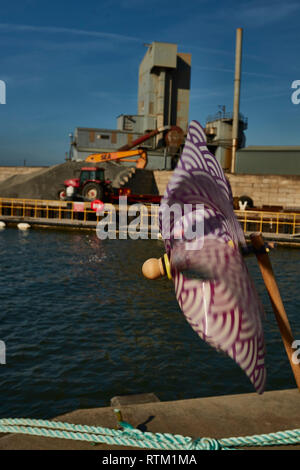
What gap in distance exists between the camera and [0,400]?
5.85 meters

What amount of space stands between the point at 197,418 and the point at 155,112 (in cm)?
4460

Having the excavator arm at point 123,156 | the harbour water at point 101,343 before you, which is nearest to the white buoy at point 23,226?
the excavator arm at point 123,156

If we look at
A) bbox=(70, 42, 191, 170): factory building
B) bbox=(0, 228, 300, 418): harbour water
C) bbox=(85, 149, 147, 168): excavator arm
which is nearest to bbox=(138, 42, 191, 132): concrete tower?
bbox=(70, 42, 191, 170): factory building

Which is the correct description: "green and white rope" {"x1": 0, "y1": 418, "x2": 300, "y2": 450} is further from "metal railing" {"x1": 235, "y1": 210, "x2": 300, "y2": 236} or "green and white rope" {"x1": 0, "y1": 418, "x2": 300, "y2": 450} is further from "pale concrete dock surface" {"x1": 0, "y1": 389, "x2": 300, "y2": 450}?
"metal railing" {"x1": 235, "y1": 210, "x2": 300, "y2": 236}

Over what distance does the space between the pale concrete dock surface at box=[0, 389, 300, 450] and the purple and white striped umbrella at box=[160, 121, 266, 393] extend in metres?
2.12

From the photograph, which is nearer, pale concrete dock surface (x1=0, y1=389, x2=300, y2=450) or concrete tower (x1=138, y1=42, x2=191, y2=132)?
pale concrete dock surface (x1=0, y1=389, x2=300, y2=450)

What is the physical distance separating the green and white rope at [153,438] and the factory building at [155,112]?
128 ft

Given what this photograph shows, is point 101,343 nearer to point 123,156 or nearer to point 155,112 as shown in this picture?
point 123,156

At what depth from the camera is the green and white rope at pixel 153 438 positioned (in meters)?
2.88

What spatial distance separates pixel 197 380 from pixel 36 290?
6.89 meters

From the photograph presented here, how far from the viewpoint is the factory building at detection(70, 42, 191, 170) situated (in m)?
43.5

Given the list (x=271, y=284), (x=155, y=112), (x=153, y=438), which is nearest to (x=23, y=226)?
(x=153, y=438)

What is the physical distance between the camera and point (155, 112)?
148 ft
